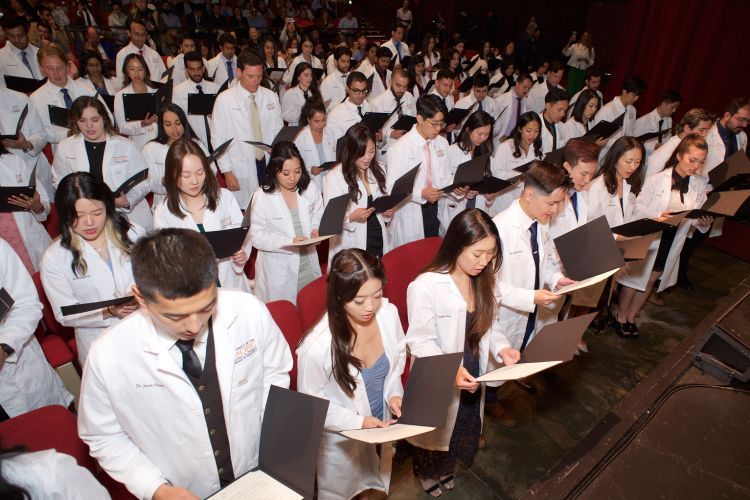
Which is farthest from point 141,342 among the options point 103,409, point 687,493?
point 687,493

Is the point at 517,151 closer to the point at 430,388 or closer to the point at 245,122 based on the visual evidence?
the point at 245,122

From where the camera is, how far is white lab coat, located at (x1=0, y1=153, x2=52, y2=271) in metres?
3.19

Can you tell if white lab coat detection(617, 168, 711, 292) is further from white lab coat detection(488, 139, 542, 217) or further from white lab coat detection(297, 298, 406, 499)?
white lab coat detection(297, 298, 406, 499)

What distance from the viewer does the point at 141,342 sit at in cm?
144

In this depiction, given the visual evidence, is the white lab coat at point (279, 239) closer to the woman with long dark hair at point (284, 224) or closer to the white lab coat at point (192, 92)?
the woman with long dark hair at point (284, 224)

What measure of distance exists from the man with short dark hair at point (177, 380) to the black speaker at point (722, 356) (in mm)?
2059

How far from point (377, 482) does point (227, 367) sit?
3.77 feet

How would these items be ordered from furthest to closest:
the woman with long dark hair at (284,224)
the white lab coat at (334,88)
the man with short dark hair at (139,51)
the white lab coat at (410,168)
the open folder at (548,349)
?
the white lab coat at (334,88)
the man with short dark hair at (139,51)
the white lab coat at (410,168)
the woman with long dark hair at (284,224)
the open folder at (548,349)

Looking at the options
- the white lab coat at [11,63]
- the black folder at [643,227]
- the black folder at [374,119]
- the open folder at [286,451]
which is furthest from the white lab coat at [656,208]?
the white lab coat at [11,63]

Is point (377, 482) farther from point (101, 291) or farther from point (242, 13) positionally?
point (242, 13)

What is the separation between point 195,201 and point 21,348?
1123mm

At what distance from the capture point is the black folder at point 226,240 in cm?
227

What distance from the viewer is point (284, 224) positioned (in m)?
3.03

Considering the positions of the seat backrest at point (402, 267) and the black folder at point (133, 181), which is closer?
the seat backrest at point (402, 267)
